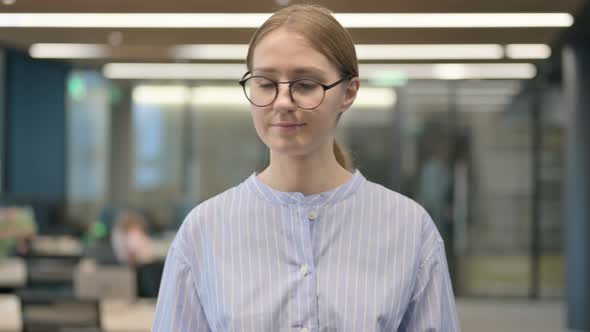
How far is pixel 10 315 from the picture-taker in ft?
16.6

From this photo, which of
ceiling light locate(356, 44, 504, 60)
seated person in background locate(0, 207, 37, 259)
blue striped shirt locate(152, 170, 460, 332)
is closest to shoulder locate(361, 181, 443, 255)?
blue striped shirt locate(152, 170, 460, 332)

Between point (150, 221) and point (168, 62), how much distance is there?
227 cm

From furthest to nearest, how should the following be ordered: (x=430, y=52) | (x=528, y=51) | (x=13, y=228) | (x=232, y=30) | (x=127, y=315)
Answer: (x=528, y=51) → (x=430, y=52) → (x=13, y=228) → (x=232, y=30) → (x=127, y=315)

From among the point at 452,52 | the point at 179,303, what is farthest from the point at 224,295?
the point at 452,52

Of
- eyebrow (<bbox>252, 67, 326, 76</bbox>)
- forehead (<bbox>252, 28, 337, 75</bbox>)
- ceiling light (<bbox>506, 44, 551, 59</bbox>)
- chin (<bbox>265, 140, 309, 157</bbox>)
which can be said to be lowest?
chin (<bbox>265, 140, 309, 157</bbox>)

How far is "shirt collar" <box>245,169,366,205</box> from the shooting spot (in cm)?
118

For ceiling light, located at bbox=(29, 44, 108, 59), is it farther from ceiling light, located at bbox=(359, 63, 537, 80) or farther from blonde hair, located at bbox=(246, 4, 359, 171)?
blonde hair, located at bbox=(246, 4, 359, 171)

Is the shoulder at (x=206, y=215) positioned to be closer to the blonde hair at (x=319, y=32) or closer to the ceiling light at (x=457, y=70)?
the blonde hair at (x=319, y=32)

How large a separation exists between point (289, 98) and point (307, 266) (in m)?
0.25

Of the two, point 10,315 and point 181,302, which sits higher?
point 181,302

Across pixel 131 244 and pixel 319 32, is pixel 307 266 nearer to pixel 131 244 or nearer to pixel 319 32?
pixel 319 32

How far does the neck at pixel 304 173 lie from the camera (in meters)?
1.18

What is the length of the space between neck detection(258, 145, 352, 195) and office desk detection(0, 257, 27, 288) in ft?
18.2

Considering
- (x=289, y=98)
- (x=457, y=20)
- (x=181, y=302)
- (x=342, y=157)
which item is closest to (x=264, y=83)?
(x=289, y=98)
